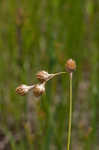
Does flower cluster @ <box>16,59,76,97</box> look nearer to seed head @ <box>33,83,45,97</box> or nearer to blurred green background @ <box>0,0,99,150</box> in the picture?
seed head @ <box>33,83,45,97</box>

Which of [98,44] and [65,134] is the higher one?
[98,44]

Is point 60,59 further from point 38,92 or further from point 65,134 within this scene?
point 38,92

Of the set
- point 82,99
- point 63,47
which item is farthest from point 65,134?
point 63,47

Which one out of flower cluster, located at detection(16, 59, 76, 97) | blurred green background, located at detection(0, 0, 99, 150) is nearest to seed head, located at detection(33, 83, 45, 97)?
flower cluster, located at detection(16, 59, 76, 97)

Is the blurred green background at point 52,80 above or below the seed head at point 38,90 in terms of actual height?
above

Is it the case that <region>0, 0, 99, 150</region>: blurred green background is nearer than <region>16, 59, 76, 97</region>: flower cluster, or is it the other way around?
<region>16, 59, 76, 97</region>: flower cluster

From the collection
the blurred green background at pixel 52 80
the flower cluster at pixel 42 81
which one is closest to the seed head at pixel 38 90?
the flower cluster at pixel 42 81

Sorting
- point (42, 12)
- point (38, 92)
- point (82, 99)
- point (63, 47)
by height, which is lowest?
point (38, 92)

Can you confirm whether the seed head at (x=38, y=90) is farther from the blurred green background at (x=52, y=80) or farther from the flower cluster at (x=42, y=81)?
the blurred green background at (x=52, y=80)
